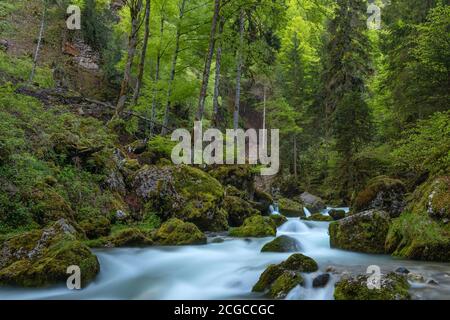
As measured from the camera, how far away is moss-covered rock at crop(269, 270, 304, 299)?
20.5ft

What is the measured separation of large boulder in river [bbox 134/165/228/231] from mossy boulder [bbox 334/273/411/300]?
24.4ft

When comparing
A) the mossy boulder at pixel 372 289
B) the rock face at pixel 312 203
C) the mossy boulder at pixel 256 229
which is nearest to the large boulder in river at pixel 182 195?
the mossy boulder at pixel 256 229

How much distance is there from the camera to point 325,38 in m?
36.5

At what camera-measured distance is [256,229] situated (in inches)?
498

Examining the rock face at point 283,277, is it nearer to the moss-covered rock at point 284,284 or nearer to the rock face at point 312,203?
the moss-covered rock at point 284,284

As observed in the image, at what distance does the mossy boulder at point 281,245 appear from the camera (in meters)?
10.2

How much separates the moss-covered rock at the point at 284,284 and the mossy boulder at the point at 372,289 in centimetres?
65

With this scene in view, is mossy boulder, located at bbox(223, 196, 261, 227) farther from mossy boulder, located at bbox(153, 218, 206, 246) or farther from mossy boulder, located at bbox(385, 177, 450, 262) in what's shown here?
mossy boulder, located at bbox(385, 177, 450, 262)

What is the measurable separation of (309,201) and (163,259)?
1714 centimetres

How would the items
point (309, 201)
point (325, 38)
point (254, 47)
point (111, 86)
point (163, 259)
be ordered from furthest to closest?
point (325, 38), point (111, 86), point (309, 201), point (254, 47), point (163, 259)

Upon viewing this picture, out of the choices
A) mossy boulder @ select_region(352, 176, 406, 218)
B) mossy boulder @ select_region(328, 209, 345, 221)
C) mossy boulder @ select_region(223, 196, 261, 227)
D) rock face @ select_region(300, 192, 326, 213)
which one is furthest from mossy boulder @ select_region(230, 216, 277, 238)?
rock face @ select_region(300, 192, 326, 213)

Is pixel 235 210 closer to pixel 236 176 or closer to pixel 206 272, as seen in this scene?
pixel 236 176
